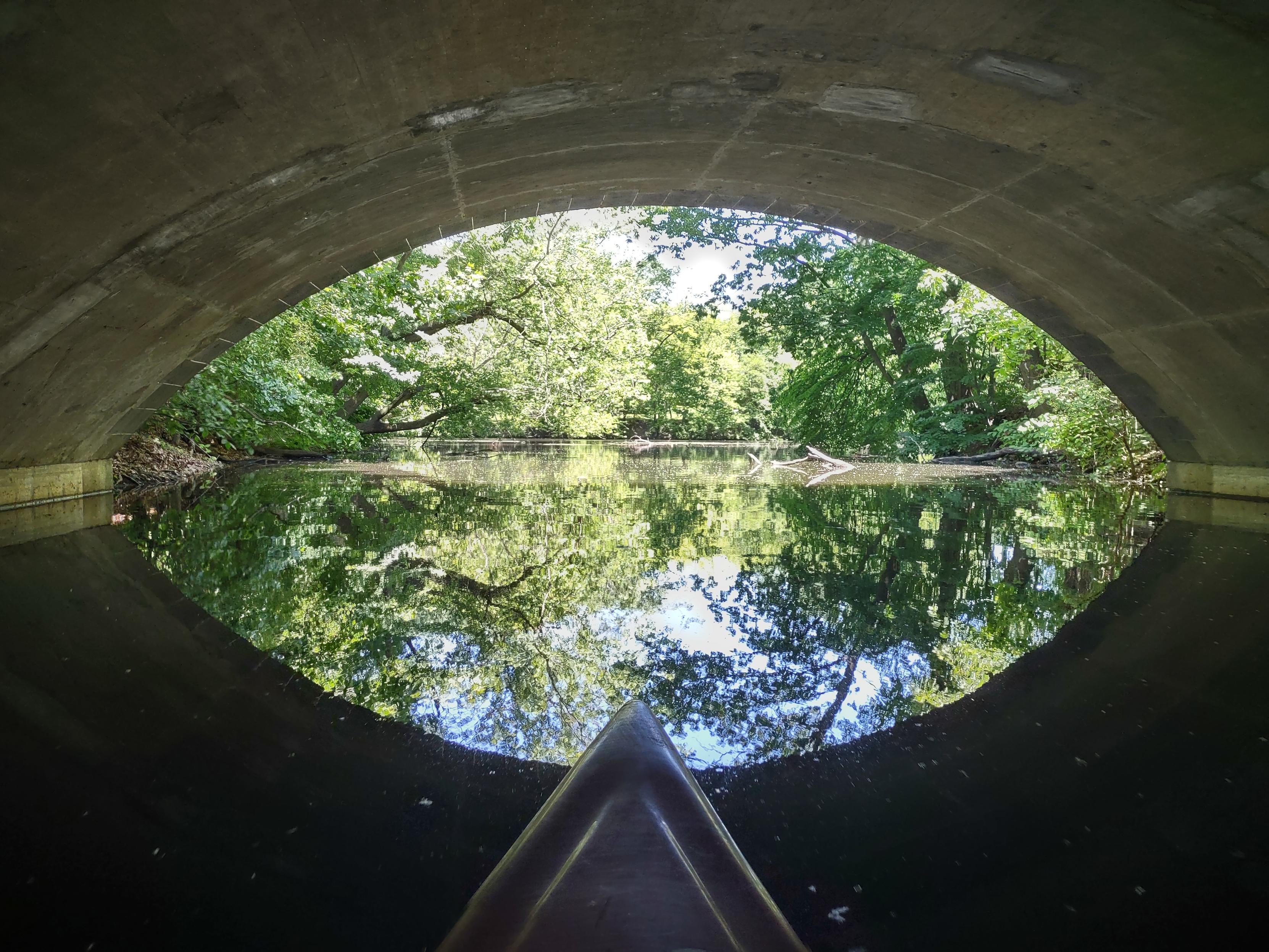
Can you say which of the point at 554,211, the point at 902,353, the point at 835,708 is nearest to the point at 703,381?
the point at 902,353

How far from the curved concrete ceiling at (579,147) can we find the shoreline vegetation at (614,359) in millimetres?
5339

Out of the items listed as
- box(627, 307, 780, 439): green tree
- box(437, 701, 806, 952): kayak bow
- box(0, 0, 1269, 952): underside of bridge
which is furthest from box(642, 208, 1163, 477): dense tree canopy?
box(627, 307, 780, 439): green tree

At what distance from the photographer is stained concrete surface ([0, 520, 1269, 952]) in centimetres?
169

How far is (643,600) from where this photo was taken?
4566mm

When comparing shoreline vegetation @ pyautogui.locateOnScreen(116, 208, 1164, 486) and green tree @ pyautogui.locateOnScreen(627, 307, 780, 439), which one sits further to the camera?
green tree @ pyautogui.locateOnScreen(627, 307, 780, 439)

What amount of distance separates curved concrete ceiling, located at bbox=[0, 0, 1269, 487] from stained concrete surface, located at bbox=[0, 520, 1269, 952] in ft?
9.25

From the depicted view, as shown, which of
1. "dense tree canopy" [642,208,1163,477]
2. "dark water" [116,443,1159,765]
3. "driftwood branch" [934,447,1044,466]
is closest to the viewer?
"dark water" [116,443,1159,765]

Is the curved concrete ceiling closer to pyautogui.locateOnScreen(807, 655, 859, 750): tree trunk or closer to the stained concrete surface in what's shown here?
the stained concrete surface

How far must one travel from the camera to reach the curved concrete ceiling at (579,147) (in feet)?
13.5

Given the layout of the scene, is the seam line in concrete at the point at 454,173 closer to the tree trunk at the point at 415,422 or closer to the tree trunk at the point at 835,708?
the tree trunk at the point at 835,708

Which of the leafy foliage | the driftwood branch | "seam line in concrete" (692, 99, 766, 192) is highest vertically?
the leafy foliage

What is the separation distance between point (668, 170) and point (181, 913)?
277 inches

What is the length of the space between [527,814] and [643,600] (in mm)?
2464

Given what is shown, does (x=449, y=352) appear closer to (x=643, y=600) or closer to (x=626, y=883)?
(x=643, y=600)
